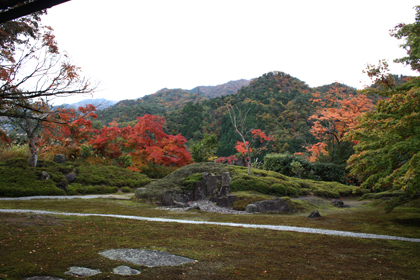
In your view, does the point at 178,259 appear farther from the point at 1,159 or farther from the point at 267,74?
the point at 267,74

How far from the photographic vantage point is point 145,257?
3.43 m

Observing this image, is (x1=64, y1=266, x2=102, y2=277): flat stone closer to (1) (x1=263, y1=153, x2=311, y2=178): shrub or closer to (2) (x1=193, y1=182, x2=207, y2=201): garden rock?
(2) (x1=193, y1=182, x2=207, y2=201): garden rock

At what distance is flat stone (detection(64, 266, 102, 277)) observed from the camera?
2.63 metres

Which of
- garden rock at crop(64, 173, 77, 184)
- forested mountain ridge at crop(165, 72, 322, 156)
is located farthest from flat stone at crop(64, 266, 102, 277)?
forested mountain ridge at crop(165, 72, 322, 156)

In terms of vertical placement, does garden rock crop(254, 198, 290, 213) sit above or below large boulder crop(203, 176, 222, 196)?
below

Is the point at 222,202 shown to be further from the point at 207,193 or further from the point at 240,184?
the point at 240,184

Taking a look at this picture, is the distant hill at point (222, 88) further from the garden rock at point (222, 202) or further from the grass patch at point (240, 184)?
the garden rock at point (222, 202)

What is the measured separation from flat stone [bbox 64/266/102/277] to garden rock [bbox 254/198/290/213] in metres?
7.34

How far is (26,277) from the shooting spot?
248cm

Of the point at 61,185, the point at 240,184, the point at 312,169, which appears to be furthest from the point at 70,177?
the point at 312,169

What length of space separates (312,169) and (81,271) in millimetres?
16548

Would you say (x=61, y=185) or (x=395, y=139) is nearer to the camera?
(x=395, y=139)

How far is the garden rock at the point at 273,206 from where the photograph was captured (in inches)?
365

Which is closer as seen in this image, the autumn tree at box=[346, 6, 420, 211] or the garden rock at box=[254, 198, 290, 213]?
A: the autumn tree at box=[346, 6, 420, 211]
